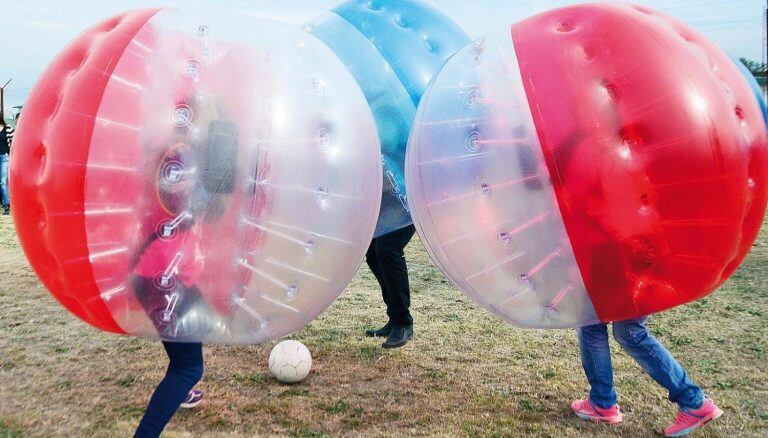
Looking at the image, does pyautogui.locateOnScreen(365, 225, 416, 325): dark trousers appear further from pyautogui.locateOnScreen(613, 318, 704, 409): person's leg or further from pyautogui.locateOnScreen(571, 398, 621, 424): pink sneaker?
pyautogui.locateOnScreen(613, 318, 704, 409): person's leg

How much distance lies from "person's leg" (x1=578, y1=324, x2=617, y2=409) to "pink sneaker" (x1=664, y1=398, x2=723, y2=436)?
12.5 inches

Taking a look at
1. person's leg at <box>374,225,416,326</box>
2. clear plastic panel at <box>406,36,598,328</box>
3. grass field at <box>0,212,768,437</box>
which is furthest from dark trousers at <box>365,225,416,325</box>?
clear plastic panel at <box>406,36,598,328</box>

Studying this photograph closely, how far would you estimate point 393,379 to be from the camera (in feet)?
14.3

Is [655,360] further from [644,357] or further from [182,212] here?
[182,212]

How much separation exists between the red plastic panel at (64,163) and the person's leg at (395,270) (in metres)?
2.31

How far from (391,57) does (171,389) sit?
213cm

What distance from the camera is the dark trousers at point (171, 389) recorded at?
314 centimetres

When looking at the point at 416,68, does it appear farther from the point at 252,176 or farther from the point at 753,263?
the point at 753,263

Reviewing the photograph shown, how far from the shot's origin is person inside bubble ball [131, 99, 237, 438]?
255 centimetres

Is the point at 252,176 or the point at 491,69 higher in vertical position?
the point at 491,69

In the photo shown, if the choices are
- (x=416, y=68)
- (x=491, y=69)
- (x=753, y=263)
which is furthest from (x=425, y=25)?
(x=753, y=263)

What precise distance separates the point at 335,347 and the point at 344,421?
3.97 feet

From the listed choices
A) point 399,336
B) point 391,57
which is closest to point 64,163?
point 391,57

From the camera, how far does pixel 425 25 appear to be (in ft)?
13.9
